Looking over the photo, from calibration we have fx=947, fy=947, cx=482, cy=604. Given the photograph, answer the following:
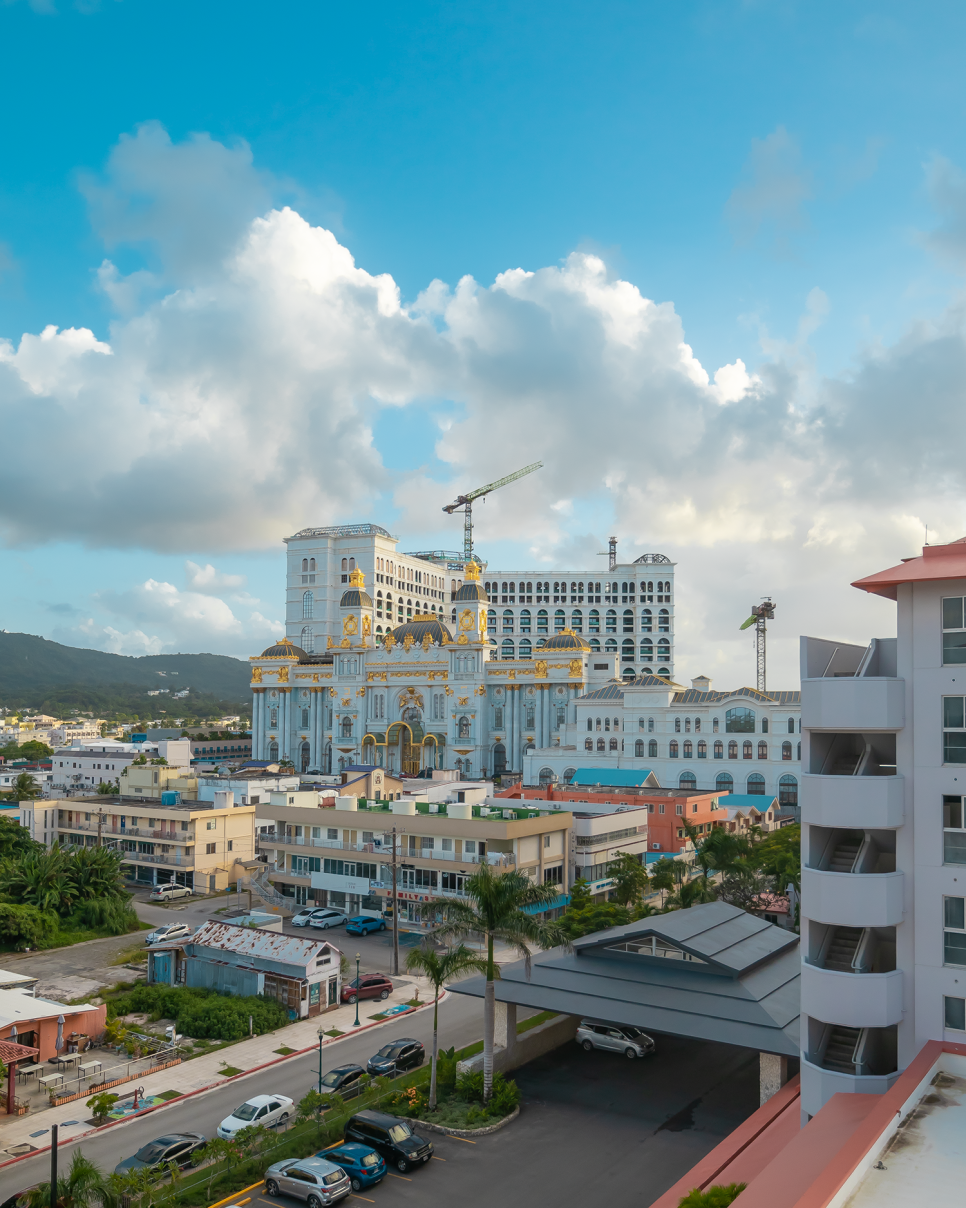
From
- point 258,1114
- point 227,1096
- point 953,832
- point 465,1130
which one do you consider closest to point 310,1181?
point 258,1114

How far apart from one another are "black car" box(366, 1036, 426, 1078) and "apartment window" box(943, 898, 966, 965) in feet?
62.9

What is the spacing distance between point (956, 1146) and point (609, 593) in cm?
17763

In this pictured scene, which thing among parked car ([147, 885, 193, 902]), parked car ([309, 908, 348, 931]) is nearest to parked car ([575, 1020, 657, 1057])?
parked car ([309, 908, 348, 931])

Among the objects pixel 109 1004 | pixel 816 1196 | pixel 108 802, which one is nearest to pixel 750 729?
pixel 108 802

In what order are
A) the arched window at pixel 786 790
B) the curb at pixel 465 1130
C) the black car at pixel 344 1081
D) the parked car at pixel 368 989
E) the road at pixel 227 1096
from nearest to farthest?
the road at pixel 227 1096
the curb at pixel 465 1130
the black car at pixel 344 1081
the parked car at pixel 368 989
the arched window at pixel 786 790

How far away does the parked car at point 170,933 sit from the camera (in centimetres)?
4769

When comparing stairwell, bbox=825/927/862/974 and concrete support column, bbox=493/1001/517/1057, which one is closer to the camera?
stairwell, bbox=825/927/862/974

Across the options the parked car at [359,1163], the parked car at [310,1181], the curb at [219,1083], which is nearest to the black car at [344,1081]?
the curb at [219,1083]

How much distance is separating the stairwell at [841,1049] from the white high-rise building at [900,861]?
0.11ft

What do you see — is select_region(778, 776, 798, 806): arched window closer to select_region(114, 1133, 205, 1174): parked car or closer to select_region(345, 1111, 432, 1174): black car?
select_region(345, 1111, 432, 1174): black car

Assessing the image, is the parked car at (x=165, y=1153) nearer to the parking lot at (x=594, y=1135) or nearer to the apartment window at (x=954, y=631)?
the parking lot at (x=594, y=1135)

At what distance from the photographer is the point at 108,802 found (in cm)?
7131

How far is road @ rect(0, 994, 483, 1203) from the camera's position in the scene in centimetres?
2608

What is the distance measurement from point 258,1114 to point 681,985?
13314 mm
